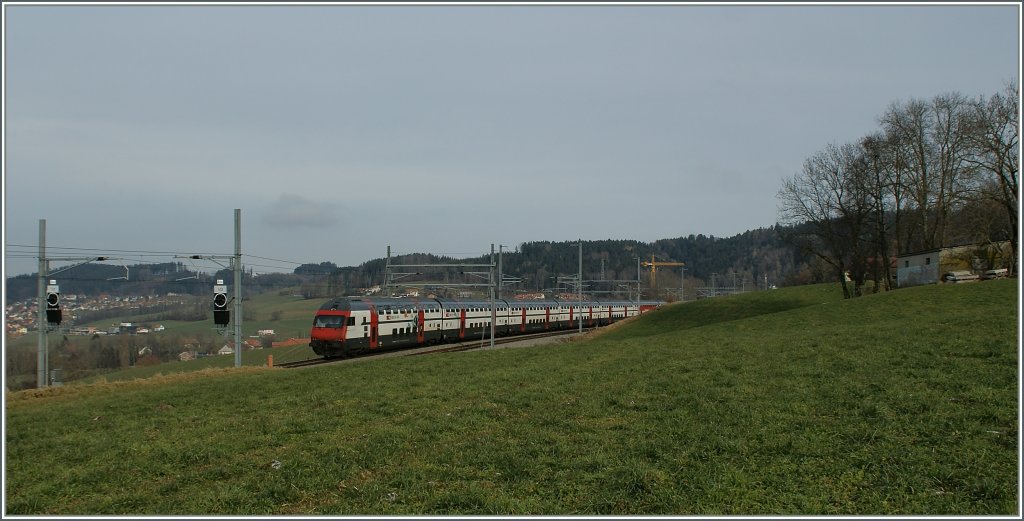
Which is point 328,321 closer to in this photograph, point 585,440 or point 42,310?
point 42,310

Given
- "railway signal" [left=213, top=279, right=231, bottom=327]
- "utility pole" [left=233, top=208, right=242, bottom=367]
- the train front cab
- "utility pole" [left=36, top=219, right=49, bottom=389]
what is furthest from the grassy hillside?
the train front cab

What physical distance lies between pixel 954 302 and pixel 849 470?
85.8 feet

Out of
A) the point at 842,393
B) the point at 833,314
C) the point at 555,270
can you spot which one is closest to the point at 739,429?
the point at 842,393

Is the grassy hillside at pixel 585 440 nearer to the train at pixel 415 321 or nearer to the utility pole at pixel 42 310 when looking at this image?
the utility pole at pixel 42 310

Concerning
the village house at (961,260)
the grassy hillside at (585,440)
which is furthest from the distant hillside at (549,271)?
the grassy hillside at (585,440)

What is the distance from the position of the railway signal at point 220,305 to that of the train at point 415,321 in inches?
395

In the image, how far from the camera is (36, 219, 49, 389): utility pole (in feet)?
82.7

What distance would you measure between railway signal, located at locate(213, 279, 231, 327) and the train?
1003 centimetres

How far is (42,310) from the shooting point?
1000 inches

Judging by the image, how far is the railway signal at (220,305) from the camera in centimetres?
2648

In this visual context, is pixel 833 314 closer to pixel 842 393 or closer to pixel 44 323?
pixel 842 393

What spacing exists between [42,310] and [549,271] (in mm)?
93709

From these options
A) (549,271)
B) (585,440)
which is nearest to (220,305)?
(585,440)

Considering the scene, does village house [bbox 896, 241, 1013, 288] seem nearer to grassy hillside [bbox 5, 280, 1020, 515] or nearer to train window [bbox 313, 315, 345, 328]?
grassy hillside [bbox 5, 280, 1020, 515]
